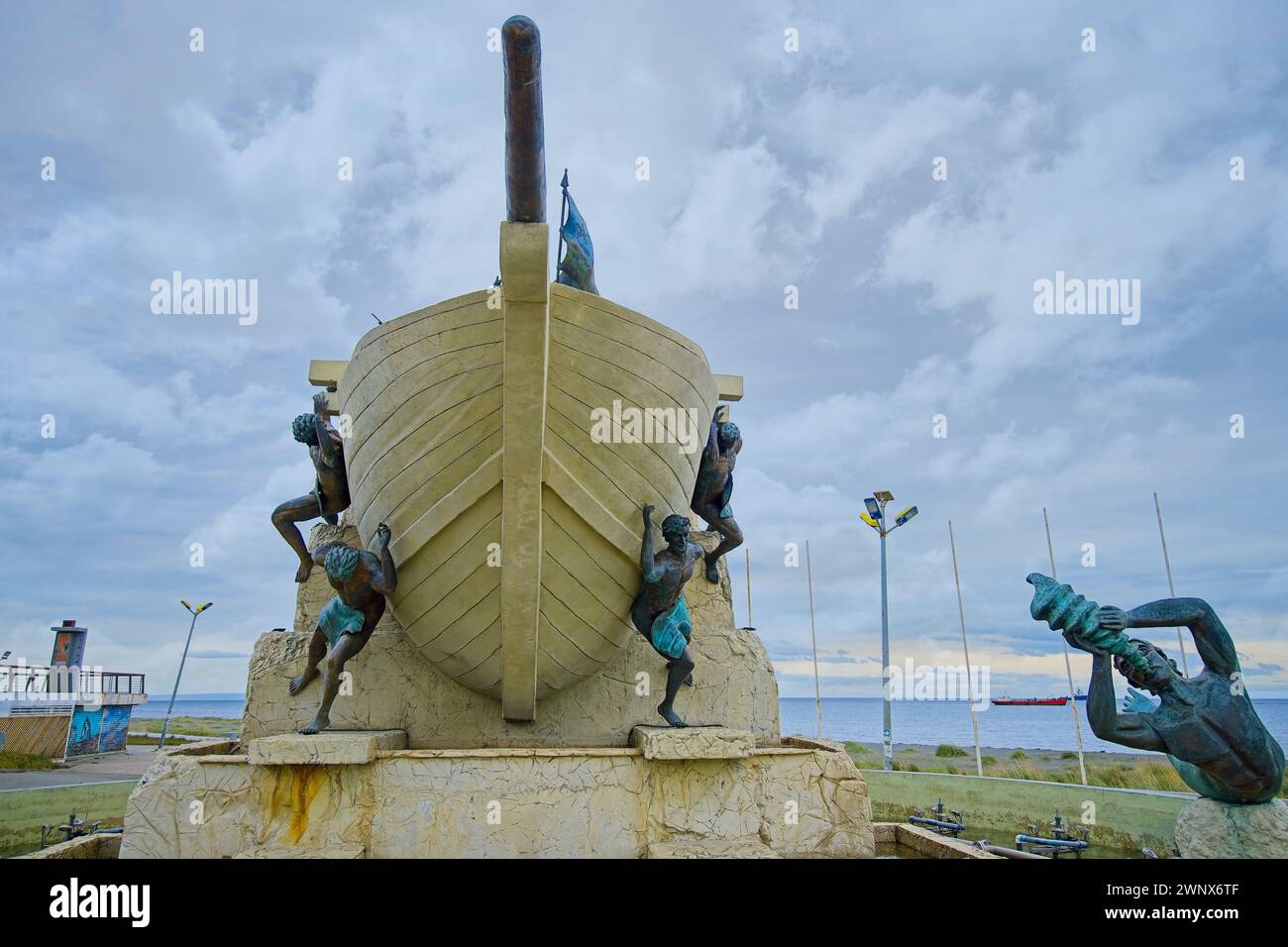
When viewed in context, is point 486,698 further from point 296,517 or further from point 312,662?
point 296,517

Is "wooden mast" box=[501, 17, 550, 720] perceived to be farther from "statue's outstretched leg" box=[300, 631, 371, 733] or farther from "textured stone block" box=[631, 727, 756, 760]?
"statue's outstretched leg" box=[300, 631, 371, 733]

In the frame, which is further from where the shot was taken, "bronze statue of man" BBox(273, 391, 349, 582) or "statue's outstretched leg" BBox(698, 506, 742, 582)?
"statue's outstretched leg" BBox(698, 506, 742, 582)

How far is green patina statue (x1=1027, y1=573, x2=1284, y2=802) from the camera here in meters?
4.32

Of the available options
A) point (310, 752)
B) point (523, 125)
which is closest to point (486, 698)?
point (310, 752)

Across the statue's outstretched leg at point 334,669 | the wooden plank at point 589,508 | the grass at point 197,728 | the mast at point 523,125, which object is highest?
the mast at point 523,125

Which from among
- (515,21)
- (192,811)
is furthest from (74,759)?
(515,21)

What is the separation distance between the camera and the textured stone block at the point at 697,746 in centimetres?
543

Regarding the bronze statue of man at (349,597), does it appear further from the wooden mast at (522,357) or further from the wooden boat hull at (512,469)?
the wooden mast at (522,357)

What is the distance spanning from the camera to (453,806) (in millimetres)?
5312

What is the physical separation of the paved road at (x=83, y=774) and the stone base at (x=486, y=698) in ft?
40.0

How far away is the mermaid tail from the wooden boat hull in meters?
2.81

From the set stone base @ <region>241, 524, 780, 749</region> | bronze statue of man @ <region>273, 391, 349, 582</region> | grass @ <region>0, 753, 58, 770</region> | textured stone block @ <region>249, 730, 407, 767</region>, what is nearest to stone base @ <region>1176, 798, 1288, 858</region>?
stone base @ <region>241, 524, 780, 749</region>

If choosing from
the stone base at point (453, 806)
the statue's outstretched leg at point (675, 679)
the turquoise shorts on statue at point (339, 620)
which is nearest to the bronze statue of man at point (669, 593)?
the statue's outstretched leg at point (675, 679)
